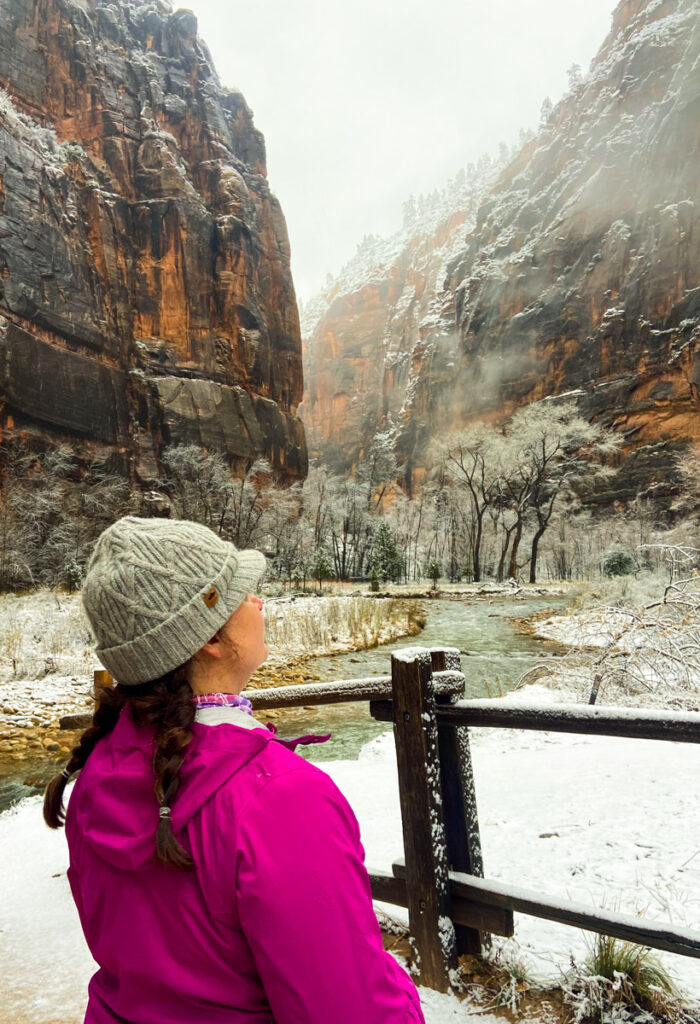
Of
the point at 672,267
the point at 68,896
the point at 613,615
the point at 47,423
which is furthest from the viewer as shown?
the point at 672,267

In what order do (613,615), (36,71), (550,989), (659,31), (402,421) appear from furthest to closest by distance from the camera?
(402,421) < (659,31) < (36,71) < (613,615) < (550,989)

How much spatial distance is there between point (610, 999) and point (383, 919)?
3.65ft

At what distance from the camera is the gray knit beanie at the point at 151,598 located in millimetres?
983

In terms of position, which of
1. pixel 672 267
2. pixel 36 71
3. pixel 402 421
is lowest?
pixel 402 421

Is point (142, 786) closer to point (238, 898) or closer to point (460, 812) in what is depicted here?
point (238, 898)

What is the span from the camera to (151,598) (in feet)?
3.25

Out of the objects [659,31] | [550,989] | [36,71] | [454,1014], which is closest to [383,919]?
[454,1014]

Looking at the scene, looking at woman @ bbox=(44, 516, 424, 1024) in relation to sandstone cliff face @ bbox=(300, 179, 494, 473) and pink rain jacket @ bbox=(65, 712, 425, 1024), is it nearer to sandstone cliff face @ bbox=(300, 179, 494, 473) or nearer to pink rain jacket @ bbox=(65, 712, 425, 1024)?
pink rain jacket @ bbox=(65, 712, 425, 1024)

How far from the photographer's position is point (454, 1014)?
2203 mm

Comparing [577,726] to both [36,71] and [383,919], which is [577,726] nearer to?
[383,919]

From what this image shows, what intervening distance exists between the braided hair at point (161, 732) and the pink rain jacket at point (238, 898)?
22mm

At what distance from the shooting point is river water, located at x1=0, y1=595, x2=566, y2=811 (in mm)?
6980

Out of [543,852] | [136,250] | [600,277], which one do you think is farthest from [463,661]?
[600,277]

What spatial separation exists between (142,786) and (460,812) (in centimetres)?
199
